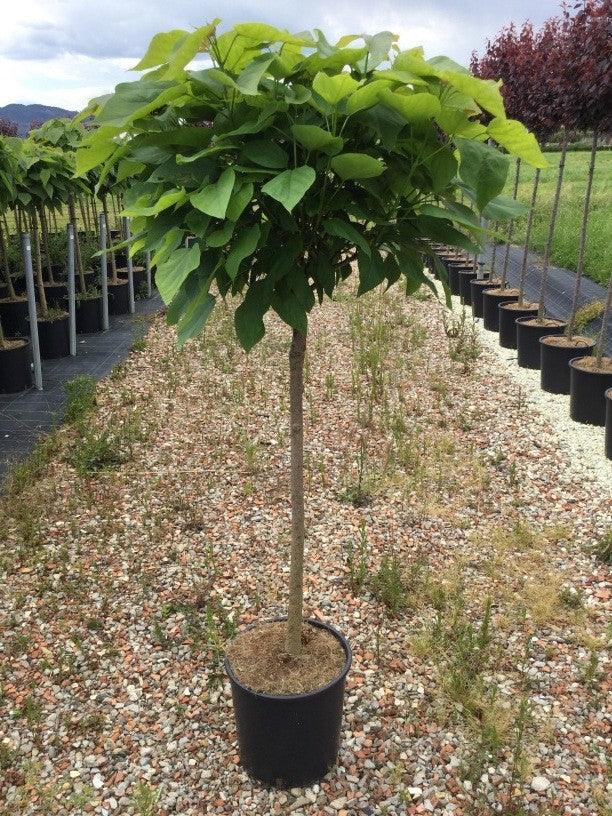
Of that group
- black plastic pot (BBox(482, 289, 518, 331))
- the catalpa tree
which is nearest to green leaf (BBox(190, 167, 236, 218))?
the catalpa tree

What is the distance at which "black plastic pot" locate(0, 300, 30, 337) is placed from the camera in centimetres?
798

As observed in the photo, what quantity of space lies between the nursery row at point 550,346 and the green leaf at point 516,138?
2.52m

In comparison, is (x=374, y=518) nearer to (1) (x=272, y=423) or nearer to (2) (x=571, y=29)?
(1) (x=272, y=423)

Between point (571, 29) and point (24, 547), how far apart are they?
5782 mm

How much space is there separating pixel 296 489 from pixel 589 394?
12.6 feet

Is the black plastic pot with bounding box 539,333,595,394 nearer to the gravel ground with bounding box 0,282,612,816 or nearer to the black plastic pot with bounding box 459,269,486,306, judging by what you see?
the gravel ground with bounding box 0,282,612,816

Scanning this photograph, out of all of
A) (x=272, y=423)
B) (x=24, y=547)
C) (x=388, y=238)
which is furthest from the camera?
(x=272, y=423)

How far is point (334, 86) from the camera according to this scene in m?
1.51

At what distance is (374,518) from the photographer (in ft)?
13.9

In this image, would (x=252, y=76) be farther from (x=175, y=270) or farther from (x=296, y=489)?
(x=296, y=489)

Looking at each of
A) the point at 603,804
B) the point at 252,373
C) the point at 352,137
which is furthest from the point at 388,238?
the point at 252,373

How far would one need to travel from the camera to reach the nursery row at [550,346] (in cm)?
553

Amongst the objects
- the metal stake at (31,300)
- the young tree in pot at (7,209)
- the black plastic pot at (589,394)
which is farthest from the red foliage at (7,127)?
the black plastic pot at (589,394)

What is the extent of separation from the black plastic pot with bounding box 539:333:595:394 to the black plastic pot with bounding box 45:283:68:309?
19.1 ft
